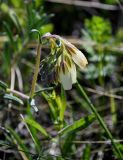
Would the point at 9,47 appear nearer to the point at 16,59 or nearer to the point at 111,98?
the point at 16,59

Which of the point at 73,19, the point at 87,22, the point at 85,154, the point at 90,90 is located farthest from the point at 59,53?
the point at 73,19

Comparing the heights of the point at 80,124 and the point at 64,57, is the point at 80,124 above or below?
below

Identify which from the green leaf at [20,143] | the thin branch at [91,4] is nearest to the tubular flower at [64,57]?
the green leaf at [20,143]

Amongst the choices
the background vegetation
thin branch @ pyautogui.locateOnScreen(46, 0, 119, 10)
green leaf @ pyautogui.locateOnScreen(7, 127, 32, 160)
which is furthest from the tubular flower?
thin branch @ pyautogui.locateOnScreen(46, 0, 119, 10)

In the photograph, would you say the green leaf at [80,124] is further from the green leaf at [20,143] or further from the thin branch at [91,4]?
the thin branch at [91,4]

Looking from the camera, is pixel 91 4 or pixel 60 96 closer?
pixel 60 96

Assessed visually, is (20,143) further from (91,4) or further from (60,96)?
(91,4)

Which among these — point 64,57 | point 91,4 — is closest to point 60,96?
point 64,57
